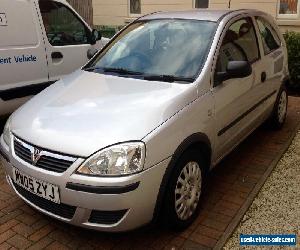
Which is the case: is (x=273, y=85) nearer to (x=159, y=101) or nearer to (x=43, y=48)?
(x=159, y=101)

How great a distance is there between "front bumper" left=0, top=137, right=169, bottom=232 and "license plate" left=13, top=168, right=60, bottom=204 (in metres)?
0.04

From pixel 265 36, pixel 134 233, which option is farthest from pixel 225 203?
pixel 265 36

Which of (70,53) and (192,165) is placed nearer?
(192,165)

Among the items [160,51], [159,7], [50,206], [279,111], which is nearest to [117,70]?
[160,51]

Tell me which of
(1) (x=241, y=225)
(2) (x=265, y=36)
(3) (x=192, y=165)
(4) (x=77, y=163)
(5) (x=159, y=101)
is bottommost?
(1) (x=241, y=225)

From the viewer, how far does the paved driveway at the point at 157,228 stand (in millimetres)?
3150

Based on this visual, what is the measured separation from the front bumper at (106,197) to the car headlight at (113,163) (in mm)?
39

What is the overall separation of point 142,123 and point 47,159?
0.73 metres

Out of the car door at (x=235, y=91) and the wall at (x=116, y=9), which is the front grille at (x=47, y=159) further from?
the wall at (x=116, y=9)

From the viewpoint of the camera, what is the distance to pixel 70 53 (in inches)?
232

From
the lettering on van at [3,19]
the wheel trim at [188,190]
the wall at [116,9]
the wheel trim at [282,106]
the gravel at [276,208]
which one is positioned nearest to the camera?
the wheel trim at [188,190]

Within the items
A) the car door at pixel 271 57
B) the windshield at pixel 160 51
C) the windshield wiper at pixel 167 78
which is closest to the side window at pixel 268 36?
the car door at pixel 271 57

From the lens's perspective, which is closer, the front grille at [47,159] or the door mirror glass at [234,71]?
the front grille at [47,159]

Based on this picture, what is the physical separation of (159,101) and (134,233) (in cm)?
111
